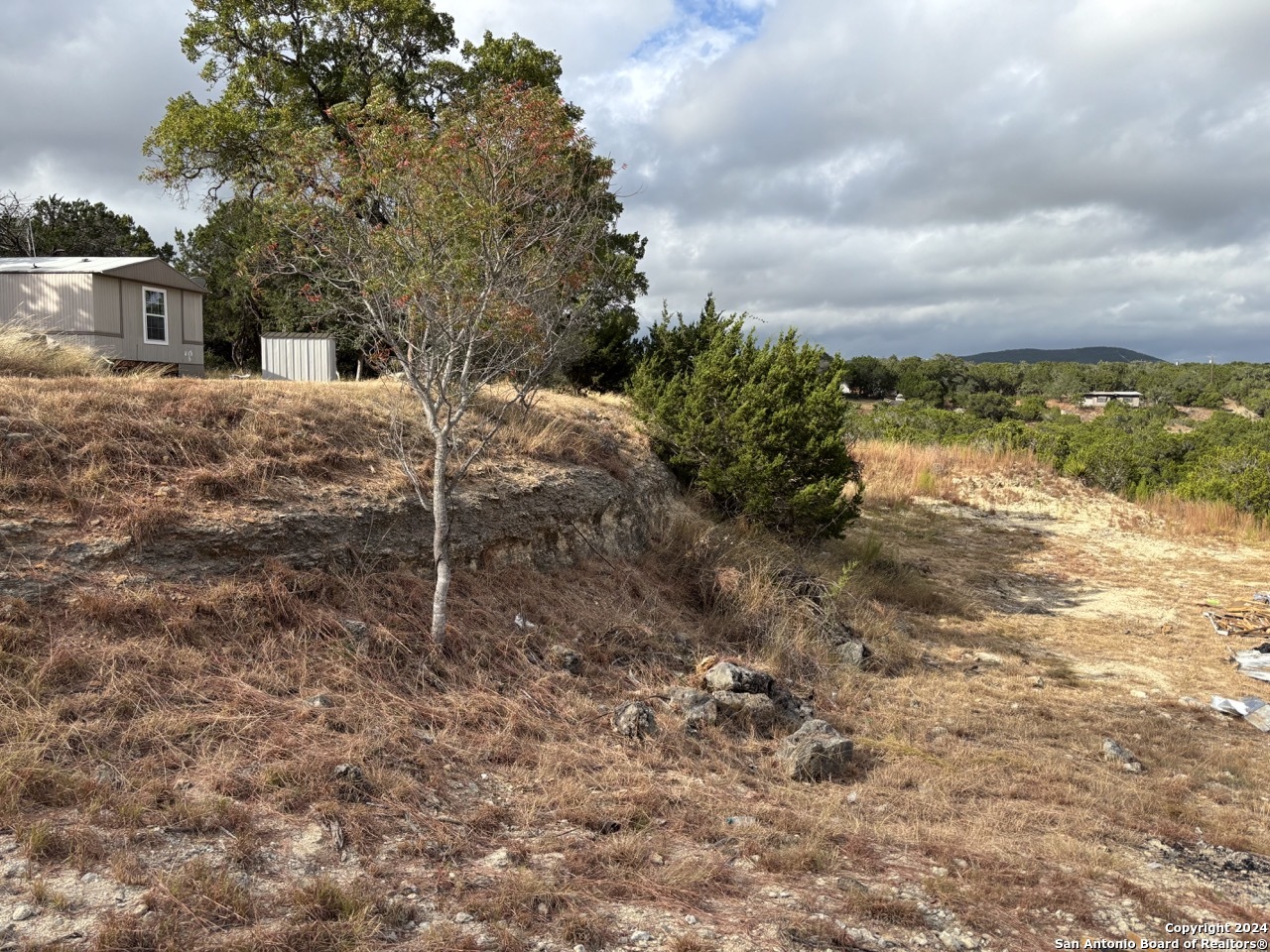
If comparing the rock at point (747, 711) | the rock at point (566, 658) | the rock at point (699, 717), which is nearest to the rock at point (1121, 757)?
the rock at point (747, 711)

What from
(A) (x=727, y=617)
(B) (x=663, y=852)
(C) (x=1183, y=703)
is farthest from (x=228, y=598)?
(C) (x=1183, y=703)

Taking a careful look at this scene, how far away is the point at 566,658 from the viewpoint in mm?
5855

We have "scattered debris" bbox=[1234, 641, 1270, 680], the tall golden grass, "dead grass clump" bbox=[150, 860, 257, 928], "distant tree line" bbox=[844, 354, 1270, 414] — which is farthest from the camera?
"distant tree line" bbox=[844, 354, 1270, 414]

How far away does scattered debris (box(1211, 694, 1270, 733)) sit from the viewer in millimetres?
6551

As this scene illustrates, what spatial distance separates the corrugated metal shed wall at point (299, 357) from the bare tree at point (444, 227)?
6769mm

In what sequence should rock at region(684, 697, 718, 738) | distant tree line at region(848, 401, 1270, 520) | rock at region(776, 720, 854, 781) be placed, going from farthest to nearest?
1. distant tree line at region(848, 401, 1270, 520)
2. rock at region(684, 697, 718, 738)
3. rock at region(776, 720, 854, 781)

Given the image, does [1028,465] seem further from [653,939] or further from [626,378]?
[653,939]

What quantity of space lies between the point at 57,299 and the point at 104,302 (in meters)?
0.78

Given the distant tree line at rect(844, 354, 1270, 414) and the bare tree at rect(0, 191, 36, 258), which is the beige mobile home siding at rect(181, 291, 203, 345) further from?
the distant tree line at rect(844, 354, 1270, 414)

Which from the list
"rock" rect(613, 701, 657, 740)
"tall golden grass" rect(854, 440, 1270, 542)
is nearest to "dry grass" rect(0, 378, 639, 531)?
"rock" rect(613, 701, 657, 740)

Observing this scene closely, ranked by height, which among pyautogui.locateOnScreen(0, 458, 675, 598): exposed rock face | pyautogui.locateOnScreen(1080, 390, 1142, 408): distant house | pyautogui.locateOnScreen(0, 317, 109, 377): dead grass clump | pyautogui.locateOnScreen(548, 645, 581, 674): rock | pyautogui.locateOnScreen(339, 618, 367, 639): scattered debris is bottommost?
pyautogui.locateOnScreen(548, 645, 581, 674): rock

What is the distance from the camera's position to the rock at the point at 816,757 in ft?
15.8

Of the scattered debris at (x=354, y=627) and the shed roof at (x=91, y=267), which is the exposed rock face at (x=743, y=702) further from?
the shed roof at (x=91, y=267)

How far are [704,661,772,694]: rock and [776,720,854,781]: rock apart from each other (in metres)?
0.72
